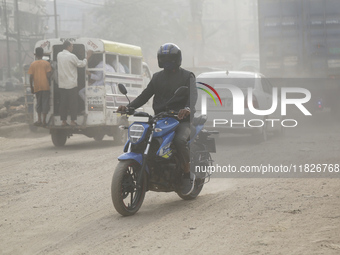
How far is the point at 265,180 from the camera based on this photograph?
7.41 meters

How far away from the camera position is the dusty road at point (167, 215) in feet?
13.9

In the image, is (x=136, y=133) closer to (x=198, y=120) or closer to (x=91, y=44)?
(x=198, y=120)

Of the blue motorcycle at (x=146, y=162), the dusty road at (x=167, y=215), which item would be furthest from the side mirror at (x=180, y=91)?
the dusty road at (x=167, y=215)

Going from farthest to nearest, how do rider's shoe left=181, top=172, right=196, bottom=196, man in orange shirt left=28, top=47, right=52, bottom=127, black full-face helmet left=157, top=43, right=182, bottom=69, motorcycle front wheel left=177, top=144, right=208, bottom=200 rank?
man in orange shirt left=28, top=47, right=52, bottom=127 → motorcycle front wheel left=177, top=144, right=208, bottom=200 → rider's shoe left=181, top=172, right=196, bottom=196 → black full-face helmet left=157, top=43, right=182, bottom=69

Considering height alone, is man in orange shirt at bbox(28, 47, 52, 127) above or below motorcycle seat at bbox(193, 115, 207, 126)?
above

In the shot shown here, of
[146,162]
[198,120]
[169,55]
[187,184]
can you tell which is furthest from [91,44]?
[146,162]

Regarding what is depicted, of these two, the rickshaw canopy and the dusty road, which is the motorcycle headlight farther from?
the rickshaw canopy

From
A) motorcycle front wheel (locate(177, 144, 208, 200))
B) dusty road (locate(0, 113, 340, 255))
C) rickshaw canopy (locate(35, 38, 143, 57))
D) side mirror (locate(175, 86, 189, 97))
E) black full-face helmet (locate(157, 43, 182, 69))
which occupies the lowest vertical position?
dusty road (locate(0, 113, 340, 255))

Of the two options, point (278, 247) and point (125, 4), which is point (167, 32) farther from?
point (278, 247)

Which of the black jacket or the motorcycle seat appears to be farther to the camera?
the motorcycle seat

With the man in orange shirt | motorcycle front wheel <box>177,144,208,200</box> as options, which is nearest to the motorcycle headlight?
motorcycle front wheel <box>177,144,208,200</box>

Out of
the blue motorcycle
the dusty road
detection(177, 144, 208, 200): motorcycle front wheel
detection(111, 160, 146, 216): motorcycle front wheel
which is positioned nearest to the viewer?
the dusty road

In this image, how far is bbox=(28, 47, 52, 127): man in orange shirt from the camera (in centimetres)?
1146

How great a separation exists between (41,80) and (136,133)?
269 inches
